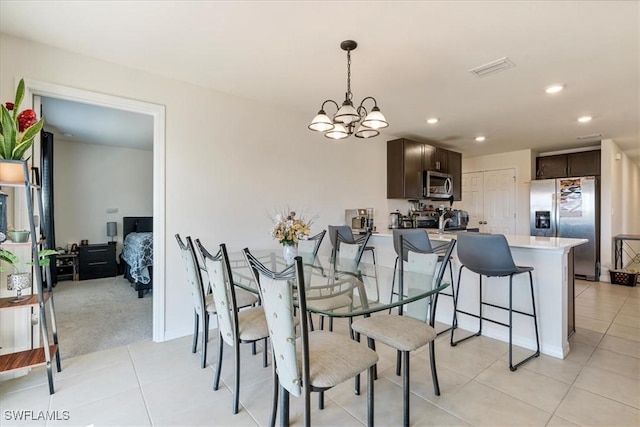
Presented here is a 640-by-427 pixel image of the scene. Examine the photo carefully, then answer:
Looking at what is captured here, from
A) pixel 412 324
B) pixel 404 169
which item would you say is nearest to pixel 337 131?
pixel 412 324

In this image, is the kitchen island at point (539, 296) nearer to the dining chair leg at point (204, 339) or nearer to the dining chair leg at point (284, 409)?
the dining chair leg at point (284, 409)

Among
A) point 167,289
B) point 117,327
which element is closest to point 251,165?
point 167,289

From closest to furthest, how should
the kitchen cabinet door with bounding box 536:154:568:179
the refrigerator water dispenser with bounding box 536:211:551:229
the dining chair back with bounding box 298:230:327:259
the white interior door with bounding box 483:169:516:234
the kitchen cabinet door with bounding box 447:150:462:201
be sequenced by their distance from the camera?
the dining chair back with bounding box 298:230:327:259 → the refrigerator water dispenser with bounding box 536:211:551:229 → the kitchen cabinet door with bounding box 447:150:462:201 → the kitchen cabinet door with bounding box 536:154:568:179 → the white interior door with bounding box 483:169:516:234

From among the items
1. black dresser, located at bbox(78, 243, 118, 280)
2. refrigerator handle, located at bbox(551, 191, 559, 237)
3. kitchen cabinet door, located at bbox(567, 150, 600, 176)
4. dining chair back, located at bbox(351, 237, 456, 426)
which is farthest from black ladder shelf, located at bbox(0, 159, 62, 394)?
kitchen cabinet door, located at bbox(567, 150, 600, 176)

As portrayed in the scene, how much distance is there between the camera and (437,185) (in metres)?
5.56

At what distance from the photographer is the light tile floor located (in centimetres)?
178

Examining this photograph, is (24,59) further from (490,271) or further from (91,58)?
(490,271)

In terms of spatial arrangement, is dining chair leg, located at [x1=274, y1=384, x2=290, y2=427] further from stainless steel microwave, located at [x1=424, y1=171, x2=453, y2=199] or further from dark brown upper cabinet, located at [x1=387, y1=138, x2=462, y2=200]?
stainless steel microwave, located at [x1=424, y1=171, x2=453, y2=199]

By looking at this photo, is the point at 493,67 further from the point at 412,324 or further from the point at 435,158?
the point at 435,158

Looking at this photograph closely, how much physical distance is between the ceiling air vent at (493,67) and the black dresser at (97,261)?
6.19 meters

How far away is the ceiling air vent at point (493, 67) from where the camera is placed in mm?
2528

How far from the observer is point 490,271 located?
2500mm

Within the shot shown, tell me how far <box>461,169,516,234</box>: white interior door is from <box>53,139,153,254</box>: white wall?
6.96m

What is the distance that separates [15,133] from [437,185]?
5436mm
